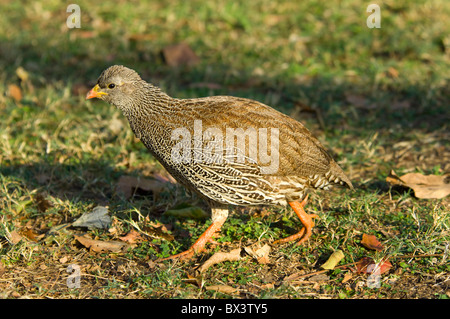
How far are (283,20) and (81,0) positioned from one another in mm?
3534

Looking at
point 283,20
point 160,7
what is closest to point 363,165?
point 283,20

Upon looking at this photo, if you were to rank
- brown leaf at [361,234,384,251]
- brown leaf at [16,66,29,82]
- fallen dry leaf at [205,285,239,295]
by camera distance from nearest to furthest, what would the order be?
fallen dry leaf at [205,285,239,295] < brown leaf at [361,234,384,251] < brown leaf at [16,66,29,82]

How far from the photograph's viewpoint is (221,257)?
4.57 m

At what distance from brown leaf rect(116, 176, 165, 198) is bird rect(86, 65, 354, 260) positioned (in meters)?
0.85

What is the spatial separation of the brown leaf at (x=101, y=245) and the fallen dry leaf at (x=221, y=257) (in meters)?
0.80

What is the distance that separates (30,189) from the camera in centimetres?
571

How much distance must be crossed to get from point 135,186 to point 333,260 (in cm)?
215

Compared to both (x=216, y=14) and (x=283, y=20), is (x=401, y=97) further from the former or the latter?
(x=216, y=14)

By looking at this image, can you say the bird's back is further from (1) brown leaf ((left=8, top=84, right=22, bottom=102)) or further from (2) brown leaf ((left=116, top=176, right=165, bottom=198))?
(1) brown leaf ((left=8, top=84, right=22, bottom=102))

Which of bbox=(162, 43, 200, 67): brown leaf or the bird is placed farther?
bbox=(162, 43, 200, 67): brown leaf

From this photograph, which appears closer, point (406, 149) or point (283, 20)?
point (406, 149)

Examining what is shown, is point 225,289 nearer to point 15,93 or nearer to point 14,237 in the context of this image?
point 14,237

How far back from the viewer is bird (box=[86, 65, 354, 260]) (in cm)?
464

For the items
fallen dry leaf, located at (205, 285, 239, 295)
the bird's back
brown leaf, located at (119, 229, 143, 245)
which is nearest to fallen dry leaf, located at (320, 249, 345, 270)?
the bird's back
